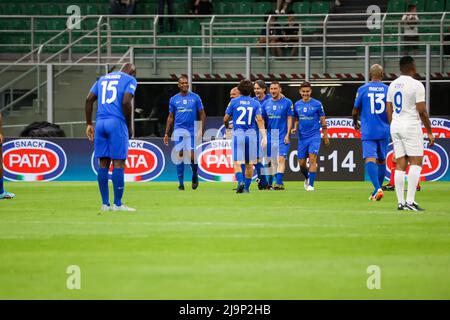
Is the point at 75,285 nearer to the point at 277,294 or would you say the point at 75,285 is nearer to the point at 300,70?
the point at 277,294

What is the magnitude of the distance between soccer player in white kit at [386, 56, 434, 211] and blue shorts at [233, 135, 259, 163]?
235 inches

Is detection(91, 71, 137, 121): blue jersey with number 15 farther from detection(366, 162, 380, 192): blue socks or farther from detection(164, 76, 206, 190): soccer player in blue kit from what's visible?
detection(164, 76, 206, 190): soccer player in blue kit

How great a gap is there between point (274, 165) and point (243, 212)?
26.9 feet

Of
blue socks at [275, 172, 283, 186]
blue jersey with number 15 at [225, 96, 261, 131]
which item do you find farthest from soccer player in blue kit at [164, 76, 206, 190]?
Answer: blue socks at [275, 172, 283, 186]

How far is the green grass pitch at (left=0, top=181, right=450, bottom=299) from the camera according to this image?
27.1 feet

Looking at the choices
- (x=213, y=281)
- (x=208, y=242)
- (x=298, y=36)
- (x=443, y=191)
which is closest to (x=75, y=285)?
(x=213, y=281)

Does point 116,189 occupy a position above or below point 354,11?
below

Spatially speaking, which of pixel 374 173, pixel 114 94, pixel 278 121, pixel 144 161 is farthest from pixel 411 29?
pixel 114 94

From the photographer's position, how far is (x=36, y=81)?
3038cm

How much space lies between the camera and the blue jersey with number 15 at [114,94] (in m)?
15.3

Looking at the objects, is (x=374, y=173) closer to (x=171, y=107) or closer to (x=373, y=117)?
(x=373, y=117)

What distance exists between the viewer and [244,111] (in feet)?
69.4

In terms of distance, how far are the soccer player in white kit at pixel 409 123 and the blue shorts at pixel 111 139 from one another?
3.98 meters

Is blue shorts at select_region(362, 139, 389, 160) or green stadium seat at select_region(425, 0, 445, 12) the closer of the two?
blue shorts at select_region(362, 139, 389, 160)
